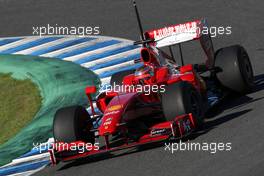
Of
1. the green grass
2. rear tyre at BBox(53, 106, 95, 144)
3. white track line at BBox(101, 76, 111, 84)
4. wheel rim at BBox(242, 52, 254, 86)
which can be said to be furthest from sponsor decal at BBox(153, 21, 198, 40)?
the green grass

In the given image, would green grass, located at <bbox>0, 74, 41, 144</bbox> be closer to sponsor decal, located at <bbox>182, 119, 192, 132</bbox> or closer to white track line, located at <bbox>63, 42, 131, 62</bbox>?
white track line, located at <bbox>63, 42, 131, 62</bbox>

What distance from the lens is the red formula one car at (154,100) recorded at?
11148 mm

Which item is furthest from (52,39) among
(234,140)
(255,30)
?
(234,140)

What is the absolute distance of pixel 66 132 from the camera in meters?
11.4

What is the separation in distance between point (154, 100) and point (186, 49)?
547cm

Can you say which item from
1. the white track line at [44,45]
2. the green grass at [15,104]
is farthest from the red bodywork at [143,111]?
the white track line at [44,45]

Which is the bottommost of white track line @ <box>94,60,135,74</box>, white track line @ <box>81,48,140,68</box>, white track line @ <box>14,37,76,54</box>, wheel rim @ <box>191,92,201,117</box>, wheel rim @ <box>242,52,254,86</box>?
wheel rim @ <box>191,92,201,117</box>

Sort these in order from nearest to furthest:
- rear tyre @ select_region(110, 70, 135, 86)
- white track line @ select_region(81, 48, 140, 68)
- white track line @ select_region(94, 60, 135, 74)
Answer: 1. rear tyre @ select_region(110, 70, 135, 86)
2. white track line @ select_region(94, 60, 135, 74)
3. white track line @ select_region(81, 48, 140, 68)

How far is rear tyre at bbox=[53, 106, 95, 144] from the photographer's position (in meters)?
11.4

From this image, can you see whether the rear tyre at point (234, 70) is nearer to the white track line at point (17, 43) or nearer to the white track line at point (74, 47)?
the white track line at point (74, 47)

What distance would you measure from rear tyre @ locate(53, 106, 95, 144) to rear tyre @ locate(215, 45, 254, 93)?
2.64 meters

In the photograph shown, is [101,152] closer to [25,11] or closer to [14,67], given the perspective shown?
[14,67]

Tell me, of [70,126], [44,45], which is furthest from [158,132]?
[44,45]

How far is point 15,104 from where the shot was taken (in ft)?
50.9
